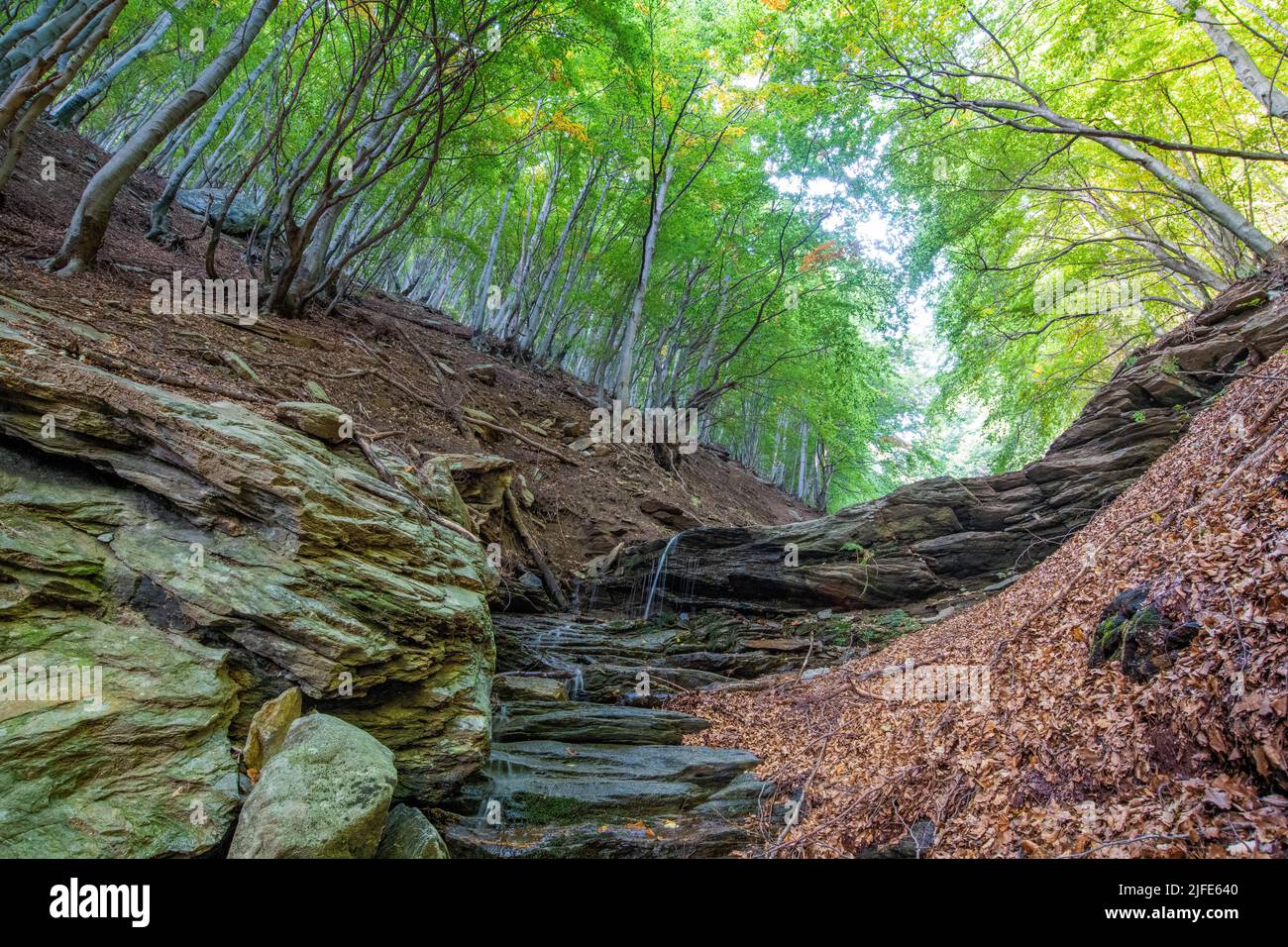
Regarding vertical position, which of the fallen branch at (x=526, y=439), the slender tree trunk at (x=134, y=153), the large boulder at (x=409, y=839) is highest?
the slender tree trunk at (x=134, y=153)

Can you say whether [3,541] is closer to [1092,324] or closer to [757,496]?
[1092,324]

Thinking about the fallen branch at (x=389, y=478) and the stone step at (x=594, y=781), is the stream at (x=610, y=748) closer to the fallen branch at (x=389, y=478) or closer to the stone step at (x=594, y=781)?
the stone step at (x=594, y=781)

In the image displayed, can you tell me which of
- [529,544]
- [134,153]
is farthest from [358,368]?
[529,544]

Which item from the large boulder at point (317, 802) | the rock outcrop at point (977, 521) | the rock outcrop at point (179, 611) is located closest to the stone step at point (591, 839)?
the rock outcrop at point (179, 611)

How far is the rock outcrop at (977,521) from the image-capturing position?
838 cm

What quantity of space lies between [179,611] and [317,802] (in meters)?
1.80

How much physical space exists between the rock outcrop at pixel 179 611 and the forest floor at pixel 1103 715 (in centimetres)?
305

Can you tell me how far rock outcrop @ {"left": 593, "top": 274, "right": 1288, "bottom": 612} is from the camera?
838 cm

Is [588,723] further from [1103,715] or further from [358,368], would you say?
[358,368]

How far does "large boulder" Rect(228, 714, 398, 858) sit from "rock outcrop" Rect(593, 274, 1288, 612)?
24.2 ft

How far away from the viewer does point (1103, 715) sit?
339cm

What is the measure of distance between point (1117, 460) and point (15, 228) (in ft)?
53.6

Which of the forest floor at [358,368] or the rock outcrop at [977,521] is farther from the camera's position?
the rock outcrop at [977,521]

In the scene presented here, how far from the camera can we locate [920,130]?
38.5 ft
